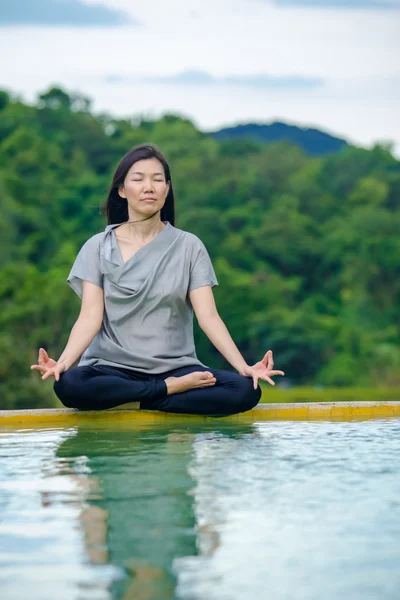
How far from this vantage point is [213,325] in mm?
4637

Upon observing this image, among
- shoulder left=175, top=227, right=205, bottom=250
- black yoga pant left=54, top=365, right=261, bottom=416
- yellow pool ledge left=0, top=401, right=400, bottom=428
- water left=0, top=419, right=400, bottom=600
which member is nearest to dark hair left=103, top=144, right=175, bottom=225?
shoulder left=175, top=227, right=205, bottom=250

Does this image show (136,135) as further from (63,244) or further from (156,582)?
(156,582)

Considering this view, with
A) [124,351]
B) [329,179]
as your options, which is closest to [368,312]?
[329,179]

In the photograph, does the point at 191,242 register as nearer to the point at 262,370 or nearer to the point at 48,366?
the point at 262,370

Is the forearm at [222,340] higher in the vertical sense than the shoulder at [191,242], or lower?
lower

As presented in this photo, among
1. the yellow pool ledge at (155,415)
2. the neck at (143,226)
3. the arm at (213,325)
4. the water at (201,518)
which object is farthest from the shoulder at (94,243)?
the water at (201,518)

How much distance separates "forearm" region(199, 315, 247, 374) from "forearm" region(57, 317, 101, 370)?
424mm

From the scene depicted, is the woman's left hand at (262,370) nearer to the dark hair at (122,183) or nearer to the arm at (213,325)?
the arm at (213,325)

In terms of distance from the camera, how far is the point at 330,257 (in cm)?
6144

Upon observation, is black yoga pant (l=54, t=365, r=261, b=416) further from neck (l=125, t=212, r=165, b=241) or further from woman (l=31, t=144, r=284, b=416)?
neck (l=125, t=212, r=165, b=241)

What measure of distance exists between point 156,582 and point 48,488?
915 millimetres

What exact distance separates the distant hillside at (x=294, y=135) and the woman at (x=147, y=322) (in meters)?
110

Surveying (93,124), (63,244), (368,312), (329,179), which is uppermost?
(93,124)

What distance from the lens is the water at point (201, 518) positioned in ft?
6.90
